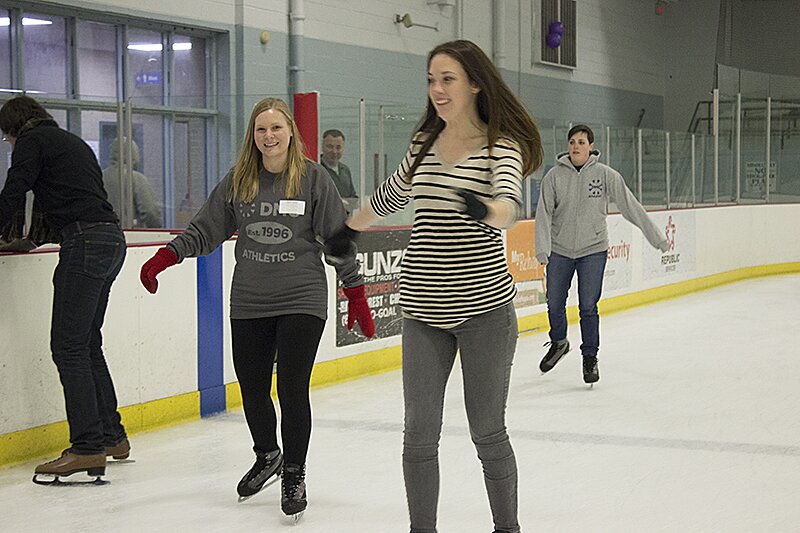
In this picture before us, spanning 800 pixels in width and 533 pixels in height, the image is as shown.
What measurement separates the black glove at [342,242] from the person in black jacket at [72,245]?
144 centimetres

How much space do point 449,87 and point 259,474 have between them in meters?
1.70

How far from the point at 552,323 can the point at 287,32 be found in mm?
4871

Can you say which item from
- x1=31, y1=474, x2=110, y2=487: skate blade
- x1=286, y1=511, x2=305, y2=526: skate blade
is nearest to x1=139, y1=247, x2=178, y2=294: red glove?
x1=286, y1=511, x2=305, y2=526: skate blade

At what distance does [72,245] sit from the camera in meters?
4.04

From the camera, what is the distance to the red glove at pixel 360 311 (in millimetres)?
3510

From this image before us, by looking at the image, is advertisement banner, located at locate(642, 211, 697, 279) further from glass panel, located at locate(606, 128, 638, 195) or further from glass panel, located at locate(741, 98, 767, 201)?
glass panel, located at locate(741, 98, 767, 201)

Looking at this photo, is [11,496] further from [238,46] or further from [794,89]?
[794,89]

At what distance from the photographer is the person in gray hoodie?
607 centimetres

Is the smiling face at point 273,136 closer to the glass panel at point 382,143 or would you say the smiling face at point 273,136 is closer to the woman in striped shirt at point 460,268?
the woman in striped shirt at point 460,268

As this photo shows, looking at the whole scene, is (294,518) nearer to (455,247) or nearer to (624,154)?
(455,247)

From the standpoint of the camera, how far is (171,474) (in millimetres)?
4273

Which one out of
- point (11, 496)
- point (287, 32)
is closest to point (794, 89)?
point (287, 32)

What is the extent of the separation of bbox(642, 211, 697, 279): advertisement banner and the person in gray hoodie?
14.9 ft

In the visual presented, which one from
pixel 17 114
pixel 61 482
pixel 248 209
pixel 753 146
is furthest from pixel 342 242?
pixel 753 146
